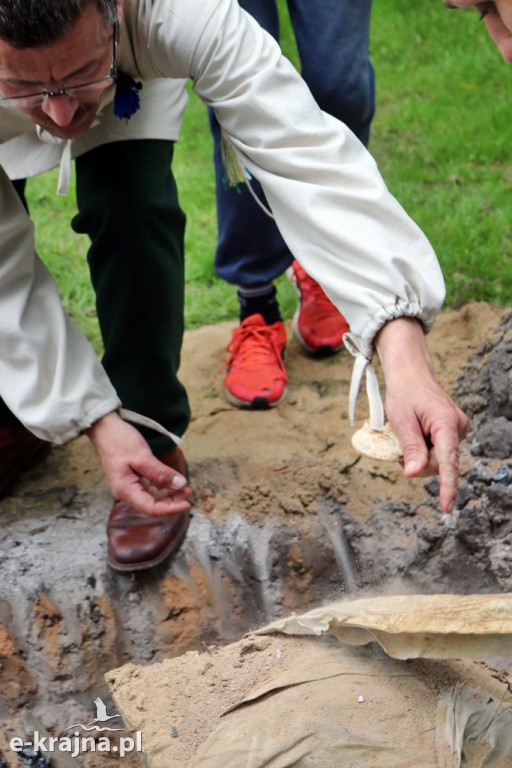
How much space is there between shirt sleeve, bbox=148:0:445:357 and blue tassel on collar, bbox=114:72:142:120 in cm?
15

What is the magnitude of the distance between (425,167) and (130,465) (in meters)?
2.95

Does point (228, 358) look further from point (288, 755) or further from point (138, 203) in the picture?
point (288, 755)

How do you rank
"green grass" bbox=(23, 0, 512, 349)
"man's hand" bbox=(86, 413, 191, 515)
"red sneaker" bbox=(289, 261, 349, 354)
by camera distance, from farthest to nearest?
"green grass" bbox=(23, 0, 512, 349) < "red sneaker" bbox=(289, 261, 349, 354) < "man's hand" bbox=(86, 413, 191, 515)

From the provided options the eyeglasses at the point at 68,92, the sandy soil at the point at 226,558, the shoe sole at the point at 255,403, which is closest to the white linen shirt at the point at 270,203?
the eyeglasses at the point at 68,92

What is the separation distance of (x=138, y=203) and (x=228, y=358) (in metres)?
1.04

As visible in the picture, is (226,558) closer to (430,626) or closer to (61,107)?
(430,626)

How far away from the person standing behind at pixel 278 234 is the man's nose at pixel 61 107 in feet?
3.12

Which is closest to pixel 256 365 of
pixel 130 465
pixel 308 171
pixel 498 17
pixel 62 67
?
pixel 130 465

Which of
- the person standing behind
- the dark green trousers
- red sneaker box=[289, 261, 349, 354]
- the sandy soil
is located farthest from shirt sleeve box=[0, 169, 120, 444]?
red sneaker box=[289, 261, 349, 354]

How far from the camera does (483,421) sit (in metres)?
2.61

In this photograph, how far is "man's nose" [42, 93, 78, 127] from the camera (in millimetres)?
1791

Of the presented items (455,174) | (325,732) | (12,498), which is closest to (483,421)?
(325,732)

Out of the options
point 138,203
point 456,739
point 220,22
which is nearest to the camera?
point 456,739

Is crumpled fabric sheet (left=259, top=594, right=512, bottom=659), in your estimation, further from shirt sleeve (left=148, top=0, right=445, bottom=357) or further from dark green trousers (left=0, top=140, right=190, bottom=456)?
dark green trousers (left=0, top=140, right=190, bottom=456)
